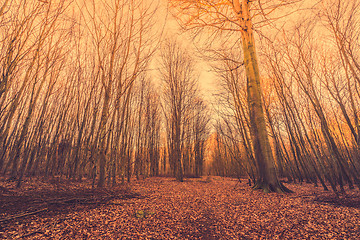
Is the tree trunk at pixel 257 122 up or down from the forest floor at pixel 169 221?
up

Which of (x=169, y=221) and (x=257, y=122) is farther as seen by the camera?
(x=257, y=122)

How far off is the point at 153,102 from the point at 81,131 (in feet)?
22.7

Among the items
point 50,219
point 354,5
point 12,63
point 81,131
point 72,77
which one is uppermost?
point 354,5

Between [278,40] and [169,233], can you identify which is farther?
[278,40]

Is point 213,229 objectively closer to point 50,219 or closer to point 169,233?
point 169,233

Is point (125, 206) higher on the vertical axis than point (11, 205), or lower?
lower

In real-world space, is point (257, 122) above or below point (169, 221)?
above

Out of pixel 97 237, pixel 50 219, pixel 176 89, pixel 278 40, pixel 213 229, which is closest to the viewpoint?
pixel 97 237

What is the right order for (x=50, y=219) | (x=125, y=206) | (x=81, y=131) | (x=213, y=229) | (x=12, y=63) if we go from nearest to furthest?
(x=50, y=219), (x=213, y=229), (x=125, y=206), (x=12, y=63), (x=81, y=131)

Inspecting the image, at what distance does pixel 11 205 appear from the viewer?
83.8 inches

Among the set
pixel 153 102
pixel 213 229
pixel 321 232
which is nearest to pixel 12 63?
pixel 213 229

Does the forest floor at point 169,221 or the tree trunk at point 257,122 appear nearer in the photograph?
the forest floor at point 169,221

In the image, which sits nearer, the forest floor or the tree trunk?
the forest floor

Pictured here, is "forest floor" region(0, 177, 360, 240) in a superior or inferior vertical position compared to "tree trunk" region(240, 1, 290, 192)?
inferior
